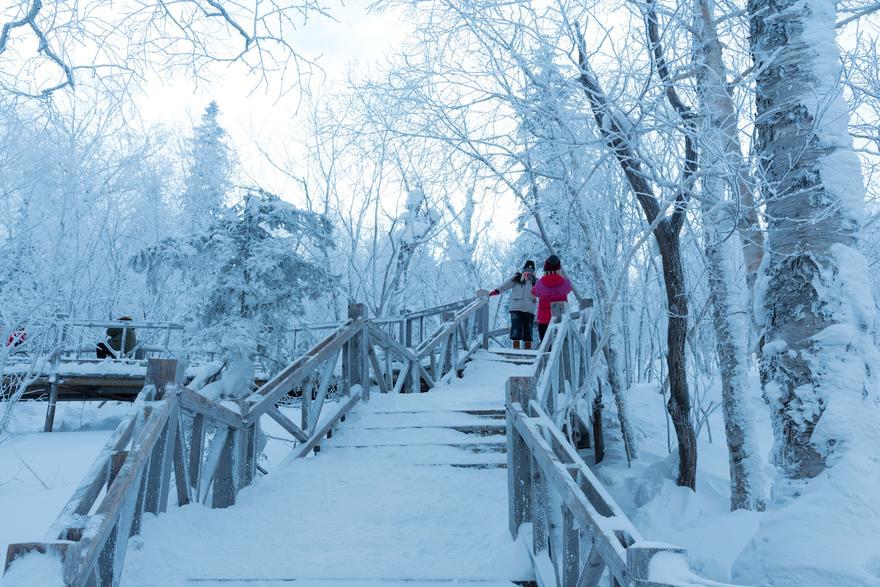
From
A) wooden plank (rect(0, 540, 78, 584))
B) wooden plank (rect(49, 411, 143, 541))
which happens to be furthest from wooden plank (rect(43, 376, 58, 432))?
wooden plank (rect(0, 540, 78, 584))

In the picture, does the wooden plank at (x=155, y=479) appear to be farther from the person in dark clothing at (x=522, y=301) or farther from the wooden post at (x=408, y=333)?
the person in dark clothing at (x=522, y=301)

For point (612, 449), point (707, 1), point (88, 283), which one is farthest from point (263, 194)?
point (88, 283)

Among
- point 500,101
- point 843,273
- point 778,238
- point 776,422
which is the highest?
point 500,101

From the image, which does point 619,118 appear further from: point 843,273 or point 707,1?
point 843,273

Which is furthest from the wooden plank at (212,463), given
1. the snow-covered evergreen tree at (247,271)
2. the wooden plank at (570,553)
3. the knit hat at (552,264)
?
the knit hat at (552,264)

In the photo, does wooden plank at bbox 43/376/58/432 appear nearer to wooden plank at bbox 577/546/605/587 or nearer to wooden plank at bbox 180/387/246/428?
wooden plank at bbox 180/387/246/428

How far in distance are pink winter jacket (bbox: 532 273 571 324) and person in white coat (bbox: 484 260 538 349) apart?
845 mm

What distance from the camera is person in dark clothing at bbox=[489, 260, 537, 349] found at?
12.0 metres

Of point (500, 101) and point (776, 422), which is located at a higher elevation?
point (500, 101)

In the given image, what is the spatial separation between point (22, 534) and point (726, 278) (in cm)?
990

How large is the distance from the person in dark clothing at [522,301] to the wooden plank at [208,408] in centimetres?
700

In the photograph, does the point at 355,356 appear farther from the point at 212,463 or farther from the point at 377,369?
the point at 212,463

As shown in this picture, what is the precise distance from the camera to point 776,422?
348 centimetres

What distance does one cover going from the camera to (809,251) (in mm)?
3459
